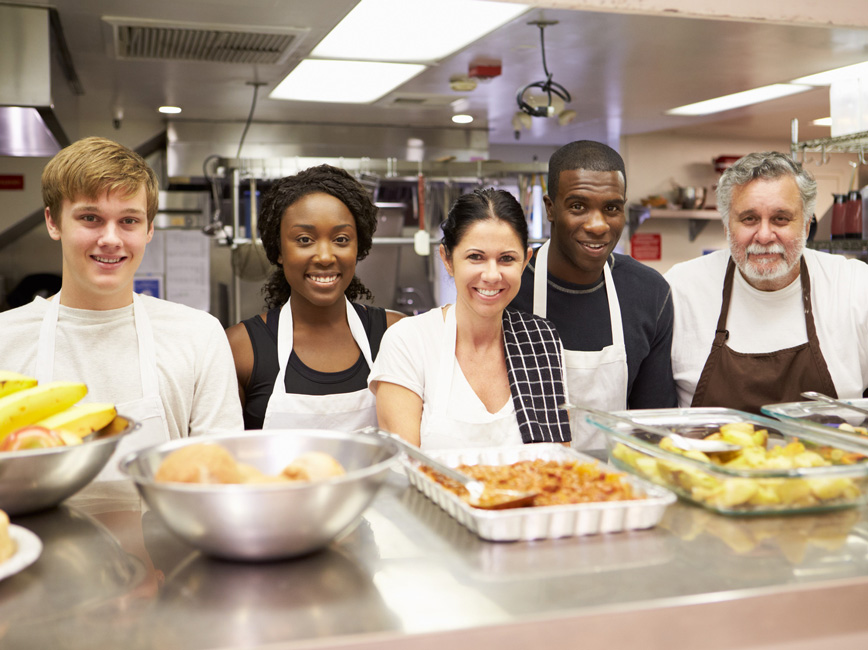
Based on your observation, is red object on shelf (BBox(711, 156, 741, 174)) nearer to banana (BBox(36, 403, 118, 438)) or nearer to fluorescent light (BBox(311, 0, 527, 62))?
fluorescent light (BBox(311, 0, 527, 62))

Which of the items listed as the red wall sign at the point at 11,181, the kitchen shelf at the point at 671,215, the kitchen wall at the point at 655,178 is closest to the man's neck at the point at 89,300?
the kitchen wall at the point at 655,178

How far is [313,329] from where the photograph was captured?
238 centimetres

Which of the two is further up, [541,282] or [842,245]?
[842,245]

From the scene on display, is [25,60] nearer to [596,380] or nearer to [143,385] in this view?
[143,385]

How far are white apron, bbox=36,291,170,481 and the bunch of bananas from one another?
19.8 inches

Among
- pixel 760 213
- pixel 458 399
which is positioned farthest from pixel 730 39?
pixel 458 399

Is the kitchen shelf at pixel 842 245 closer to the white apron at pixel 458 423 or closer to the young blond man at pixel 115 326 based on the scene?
the white apron at pixel 458 423

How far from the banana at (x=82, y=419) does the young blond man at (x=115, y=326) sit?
542mm

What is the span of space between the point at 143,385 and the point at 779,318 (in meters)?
1.78

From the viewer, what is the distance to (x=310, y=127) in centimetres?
654

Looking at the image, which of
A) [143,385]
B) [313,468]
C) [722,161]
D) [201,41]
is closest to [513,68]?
[201,41]

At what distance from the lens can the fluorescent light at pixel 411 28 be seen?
3359 mm

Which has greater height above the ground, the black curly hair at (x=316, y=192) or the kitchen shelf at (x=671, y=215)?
the kitchen shelf at (x=671, y=215)

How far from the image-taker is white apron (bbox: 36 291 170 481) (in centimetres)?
183
